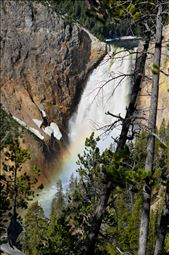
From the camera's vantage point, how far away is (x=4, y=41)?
77875mm

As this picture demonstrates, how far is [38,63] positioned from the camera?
7862 centimetres

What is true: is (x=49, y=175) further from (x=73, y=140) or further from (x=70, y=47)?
(x=70, y=47)

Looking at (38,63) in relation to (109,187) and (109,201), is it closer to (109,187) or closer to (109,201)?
(109,201)

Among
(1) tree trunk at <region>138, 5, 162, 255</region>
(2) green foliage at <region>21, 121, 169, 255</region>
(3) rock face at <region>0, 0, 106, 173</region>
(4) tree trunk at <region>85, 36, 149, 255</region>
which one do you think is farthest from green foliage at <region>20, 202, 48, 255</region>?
(1) tree trunk at <region>138, 5, 162, 255</region>

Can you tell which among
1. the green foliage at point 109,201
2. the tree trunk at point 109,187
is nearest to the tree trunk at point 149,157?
the green foliage at point 109,201

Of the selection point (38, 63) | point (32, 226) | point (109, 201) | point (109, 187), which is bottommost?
point (109, 187)

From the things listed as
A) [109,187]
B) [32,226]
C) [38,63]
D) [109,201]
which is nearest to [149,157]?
[109,187]

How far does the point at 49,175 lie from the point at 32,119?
816cm

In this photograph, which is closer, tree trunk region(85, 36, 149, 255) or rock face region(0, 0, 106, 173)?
tree trunk region(85, 36, 149, 255)

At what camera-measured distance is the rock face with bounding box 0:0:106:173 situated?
251ft

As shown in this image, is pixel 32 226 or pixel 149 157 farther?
pixel 32 226

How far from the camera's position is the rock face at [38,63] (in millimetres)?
76375

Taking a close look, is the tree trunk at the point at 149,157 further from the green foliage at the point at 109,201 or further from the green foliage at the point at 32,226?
the green foliage at the point at 32,226

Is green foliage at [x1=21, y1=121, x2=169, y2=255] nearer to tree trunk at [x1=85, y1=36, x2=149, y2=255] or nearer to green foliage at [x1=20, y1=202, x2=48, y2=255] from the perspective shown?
tree trunk at [x1=85, y1=36, x2=149, y2=255]
